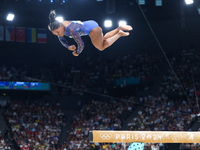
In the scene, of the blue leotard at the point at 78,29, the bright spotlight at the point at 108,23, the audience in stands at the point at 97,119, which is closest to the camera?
the blue leotard at the point at 78,29

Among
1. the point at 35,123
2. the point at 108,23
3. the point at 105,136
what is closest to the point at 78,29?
the point at 105,136

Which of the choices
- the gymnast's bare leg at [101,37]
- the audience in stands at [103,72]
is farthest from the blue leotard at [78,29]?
the audience in stands at [103,72]

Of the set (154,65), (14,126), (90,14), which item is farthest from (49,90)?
(154,65)

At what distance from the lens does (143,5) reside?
759 inches

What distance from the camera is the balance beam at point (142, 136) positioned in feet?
26.6

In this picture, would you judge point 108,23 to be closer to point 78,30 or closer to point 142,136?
point 142,136

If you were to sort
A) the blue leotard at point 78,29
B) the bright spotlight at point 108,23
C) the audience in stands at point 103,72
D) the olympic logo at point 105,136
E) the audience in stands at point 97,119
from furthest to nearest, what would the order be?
the audience in stands at point 103,72 → the bright spotlight at point 108,23 → the audience in stands at point 97,119 → the olympic logo at point 105,136 → the blue leotard at point 78,29

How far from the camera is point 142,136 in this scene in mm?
8234

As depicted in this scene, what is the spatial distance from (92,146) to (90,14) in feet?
30.5

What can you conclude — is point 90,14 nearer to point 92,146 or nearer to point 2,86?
point 2,86

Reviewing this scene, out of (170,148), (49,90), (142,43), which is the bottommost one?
(170,148)

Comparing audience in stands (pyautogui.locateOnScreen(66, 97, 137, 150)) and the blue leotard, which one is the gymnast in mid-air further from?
audience in stands (pyautogui.locateOnScreen(66, 97, 137, 150))

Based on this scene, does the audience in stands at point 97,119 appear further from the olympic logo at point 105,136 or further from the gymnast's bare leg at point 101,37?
the gymnast's bare leg at point 101,37

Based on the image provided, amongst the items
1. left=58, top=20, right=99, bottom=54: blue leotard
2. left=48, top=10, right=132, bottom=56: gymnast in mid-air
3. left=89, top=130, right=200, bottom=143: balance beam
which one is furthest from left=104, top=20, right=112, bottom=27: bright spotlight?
left=58, top=20, right=99, bottom=54: blue leotard
